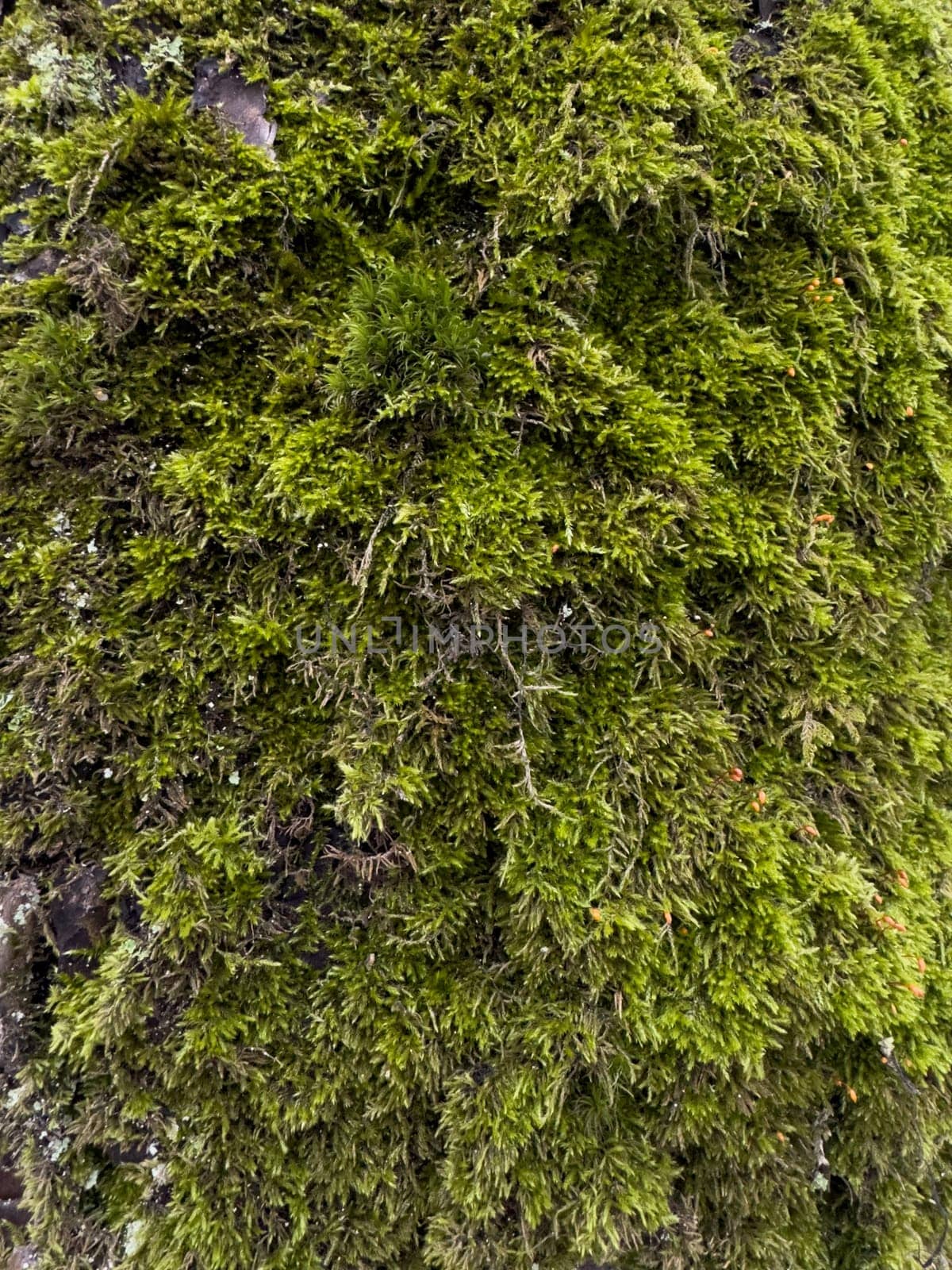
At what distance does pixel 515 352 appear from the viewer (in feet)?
5.61

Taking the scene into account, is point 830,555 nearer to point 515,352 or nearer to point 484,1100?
point 515,352

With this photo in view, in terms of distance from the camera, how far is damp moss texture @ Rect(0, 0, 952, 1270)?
1673 millimetres

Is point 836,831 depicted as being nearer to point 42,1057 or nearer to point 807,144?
point 807,144

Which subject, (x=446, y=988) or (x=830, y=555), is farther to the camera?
(x=830, y=555)

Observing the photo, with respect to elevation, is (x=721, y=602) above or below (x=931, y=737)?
above

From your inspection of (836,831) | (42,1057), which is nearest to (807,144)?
(836,831)

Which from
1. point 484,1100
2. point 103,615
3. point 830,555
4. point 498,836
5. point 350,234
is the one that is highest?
point 350,234

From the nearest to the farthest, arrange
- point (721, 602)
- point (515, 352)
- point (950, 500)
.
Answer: point (515, 352)
point (721, 602)
point (950, 500)

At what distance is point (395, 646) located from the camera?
5.59ft

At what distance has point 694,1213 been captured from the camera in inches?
71.3

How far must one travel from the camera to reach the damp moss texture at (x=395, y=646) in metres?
1.67

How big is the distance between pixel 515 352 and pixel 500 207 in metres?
0.37

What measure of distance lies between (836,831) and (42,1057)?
220 centimetres

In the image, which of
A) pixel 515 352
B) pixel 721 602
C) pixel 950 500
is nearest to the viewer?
pixel 515 352
